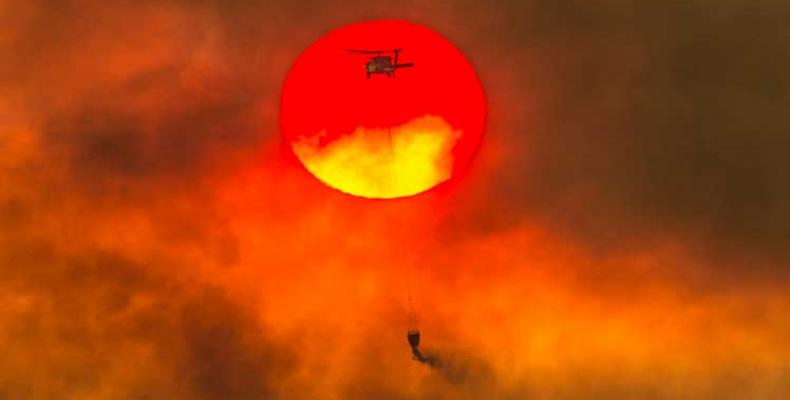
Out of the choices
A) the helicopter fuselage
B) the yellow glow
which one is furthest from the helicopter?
the yellow glow

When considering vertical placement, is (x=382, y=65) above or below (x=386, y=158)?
above

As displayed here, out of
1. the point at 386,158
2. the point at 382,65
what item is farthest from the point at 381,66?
the point at 386,158

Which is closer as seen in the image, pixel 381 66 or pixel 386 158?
pixel 381 66

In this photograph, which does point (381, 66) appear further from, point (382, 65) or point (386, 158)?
point (386, 158)

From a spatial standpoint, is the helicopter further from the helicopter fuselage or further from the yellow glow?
the yellow glow

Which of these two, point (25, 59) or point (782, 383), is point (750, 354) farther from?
point (25, 59)

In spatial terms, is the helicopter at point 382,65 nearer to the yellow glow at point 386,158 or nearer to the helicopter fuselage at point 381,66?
the helicopter fuselage at point 381,66

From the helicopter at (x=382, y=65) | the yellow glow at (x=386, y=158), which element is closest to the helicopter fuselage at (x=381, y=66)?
the helicopter at (x=382, y=65)

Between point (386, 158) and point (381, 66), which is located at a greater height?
point (381, 66)
